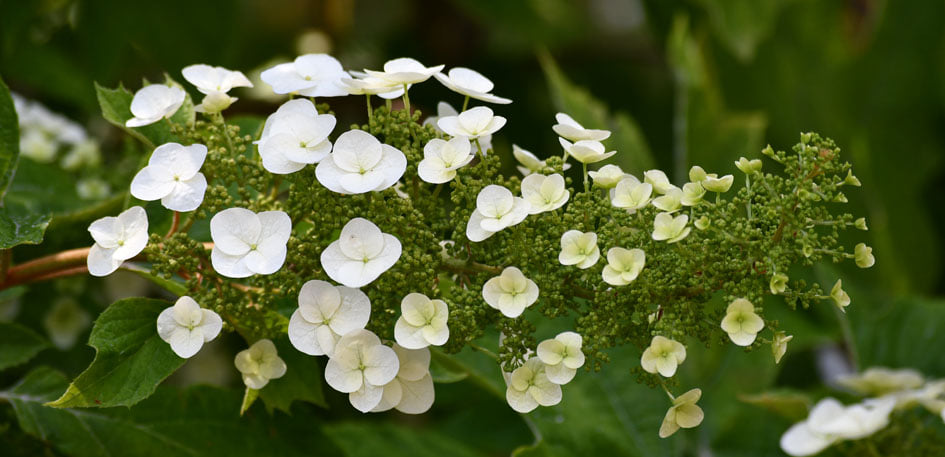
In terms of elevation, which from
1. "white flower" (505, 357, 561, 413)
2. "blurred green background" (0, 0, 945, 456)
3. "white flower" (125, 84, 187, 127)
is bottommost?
"blurred green background" (0, 0, 945, 456)

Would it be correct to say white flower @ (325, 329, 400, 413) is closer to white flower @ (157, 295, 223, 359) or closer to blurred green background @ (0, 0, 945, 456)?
white flower @ (157, 295, 223, 359)

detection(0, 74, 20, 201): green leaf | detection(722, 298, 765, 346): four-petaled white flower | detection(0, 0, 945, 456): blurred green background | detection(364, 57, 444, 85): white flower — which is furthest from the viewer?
detection(0, 0, 945, 456): blurred green background

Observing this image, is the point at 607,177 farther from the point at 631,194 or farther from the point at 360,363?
the point at 360,363

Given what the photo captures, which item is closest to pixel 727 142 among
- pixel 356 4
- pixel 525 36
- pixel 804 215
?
pixel 525 36

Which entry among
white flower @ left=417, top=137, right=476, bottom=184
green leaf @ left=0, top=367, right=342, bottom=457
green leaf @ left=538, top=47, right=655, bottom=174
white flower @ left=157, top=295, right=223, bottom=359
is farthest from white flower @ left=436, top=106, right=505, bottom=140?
green leaf @ left=538, top=47, right=655, bottom=174

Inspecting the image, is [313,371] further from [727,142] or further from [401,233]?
[727,142]
